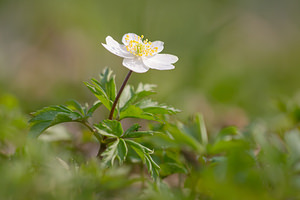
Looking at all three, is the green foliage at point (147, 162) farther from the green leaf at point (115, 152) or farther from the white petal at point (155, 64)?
the white petal at point (155, 64)

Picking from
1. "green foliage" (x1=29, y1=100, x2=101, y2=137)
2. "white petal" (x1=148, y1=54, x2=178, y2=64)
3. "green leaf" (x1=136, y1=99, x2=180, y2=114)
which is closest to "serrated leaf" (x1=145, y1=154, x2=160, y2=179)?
"green leaf" (x1=136, y1=99, x2=180, y2=114)

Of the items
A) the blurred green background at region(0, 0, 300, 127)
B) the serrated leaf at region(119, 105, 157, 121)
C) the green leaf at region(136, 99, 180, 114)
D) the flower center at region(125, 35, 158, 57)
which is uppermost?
the blurred green background at region(0, 0, 300, 127)

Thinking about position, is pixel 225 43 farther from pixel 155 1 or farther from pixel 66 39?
pixel 66 39

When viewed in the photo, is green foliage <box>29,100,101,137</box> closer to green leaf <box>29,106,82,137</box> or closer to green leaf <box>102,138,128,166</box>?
green leaf <box>29,106,82,137</box>

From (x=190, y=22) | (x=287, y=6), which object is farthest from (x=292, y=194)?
(x=287, y=6)

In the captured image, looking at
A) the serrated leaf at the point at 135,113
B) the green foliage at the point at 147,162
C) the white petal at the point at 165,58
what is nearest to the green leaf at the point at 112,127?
the green foliage at the point at 147,162

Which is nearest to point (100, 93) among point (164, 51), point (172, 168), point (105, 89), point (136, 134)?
point (105, 89)

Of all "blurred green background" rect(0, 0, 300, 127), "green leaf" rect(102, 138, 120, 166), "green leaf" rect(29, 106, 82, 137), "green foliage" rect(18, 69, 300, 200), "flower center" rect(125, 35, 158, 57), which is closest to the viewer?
"green foliage" rect(18, 69, 300, 200)
